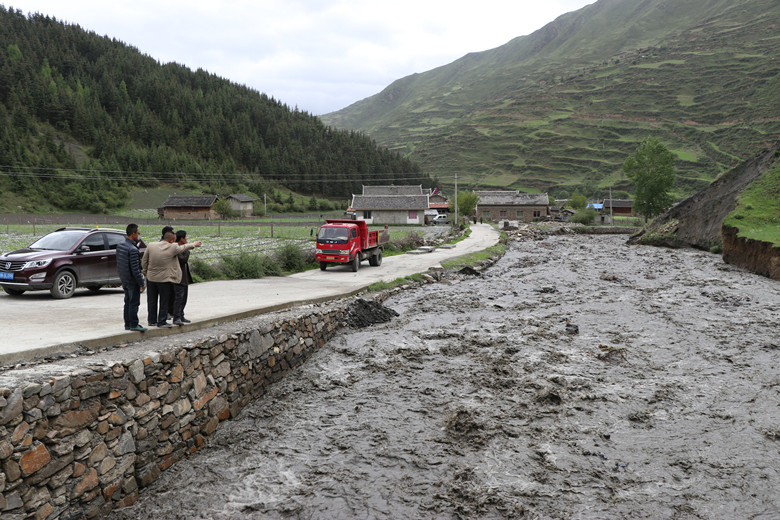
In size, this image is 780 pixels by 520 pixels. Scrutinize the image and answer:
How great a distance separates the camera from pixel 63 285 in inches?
491

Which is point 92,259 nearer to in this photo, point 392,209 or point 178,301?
point 178,301

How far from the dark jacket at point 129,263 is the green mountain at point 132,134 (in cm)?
9772

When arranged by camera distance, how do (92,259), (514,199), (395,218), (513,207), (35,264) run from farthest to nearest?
(514,199), (513,207), (395,218), (92,259), (35,264)

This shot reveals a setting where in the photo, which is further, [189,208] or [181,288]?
[189,208]

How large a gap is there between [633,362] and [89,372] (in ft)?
35.9

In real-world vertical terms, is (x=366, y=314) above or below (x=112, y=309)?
below

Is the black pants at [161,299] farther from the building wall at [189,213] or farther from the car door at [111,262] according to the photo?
the building wall at [189,213]

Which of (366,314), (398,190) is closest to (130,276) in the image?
(366,314)

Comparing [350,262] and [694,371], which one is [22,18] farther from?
[694,371]

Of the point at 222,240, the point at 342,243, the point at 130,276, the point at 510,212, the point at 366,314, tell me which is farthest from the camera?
the point at 510,212

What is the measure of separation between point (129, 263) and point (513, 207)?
9854 cm

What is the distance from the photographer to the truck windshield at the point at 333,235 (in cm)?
2264

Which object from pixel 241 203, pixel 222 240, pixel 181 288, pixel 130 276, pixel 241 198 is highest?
pixel 241 198

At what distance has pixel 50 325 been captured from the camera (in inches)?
343
